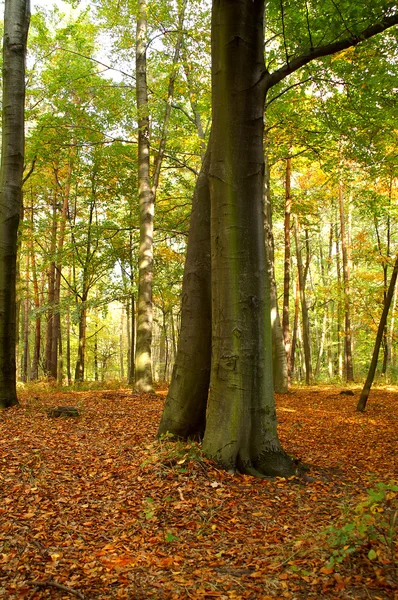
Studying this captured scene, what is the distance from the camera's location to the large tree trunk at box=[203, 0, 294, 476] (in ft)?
14.9

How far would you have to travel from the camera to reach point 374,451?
6070 millimetres

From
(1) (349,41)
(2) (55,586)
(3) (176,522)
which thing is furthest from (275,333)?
(2) (55,586)

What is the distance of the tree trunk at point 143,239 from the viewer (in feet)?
34.3

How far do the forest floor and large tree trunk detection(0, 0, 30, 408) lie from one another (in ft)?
5.30

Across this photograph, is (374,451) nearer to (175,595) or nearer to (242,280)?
(242,280)

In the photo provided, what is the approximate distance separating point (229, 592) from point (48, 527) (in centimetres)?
159

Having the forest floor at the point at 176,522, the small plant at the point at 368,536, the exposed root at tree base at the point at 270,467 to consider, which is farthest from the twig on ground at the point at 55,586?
the exposed root at tree base at the point at 270,467

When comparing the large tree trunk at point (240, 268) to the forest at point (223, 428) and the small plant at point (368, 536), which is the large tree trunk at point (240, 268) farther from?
the small plant at point (368, 536)

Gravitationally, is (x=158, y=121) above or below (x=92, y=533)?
above

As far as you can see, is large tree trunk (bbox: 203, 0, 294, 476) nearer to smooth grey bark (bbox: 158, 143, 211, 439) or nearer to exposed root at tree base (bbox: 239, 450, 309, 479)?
exposed root at tree base (bbox: 239, 450, 309, 479)

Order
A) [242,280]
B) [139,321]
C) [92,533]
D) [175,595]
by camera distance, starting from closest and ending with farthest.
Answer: [175,595], [92,533], [242,280], [139,321]

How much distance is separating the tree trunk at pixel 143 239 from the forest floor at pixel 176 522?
4.25m

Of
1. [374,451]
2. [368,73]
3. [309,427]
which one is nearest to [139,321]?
[309,427]

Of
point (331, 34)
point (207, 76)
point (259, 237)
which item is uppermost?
point (207, 76)
